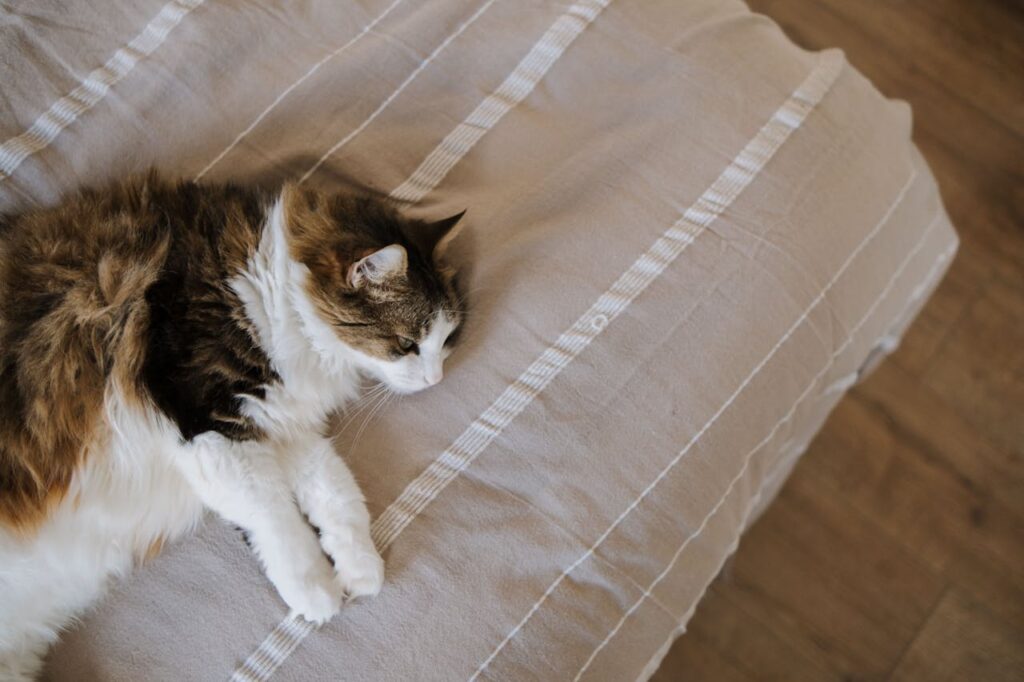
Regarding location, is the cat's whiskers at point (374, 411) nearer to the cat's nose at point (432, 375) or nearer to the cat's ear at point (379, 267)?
the cat's nose at point (432, 375)

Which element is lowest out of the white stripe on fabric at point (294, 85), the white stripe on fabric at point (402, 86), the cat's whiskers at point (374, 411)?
the cat's whiskers at point (374, 411)

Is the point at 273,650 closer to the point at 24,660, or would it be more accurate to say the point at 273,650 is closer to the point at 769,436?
the point at 24,660

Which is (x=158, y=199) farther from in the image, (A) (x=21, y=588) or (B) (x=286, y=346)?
(A) (x=21, y=588)

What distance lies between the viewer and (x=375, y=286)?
128cm

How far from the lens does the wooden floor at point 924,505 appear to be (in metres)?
1.94

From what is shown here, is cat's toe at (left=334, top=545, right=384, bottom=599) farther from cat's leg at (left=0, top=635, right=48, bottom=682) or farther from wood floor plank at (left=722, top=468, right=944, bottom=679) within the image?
wood floor plank at (left=722, top=468, right=944, bottom=679)

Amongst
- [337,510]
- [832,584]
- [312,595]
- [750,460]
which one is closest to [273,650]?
[312,595]

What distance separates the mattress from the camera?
46.7 inches

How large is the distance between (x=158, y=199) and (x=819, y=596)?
1813 millimetres

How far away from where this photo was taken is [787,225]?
140 centimetres

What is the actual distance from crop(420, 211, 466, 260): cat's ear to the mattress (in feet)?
0.27

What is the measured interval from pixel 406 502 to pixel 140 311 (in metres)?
0.51

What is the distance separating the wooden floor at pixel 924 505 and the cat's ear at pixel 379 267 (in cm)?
126

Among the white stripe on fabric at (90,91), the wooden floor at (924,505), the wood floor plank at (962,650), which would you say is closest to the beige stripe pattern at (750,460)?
Answer: the wooden floor at (924,505)
